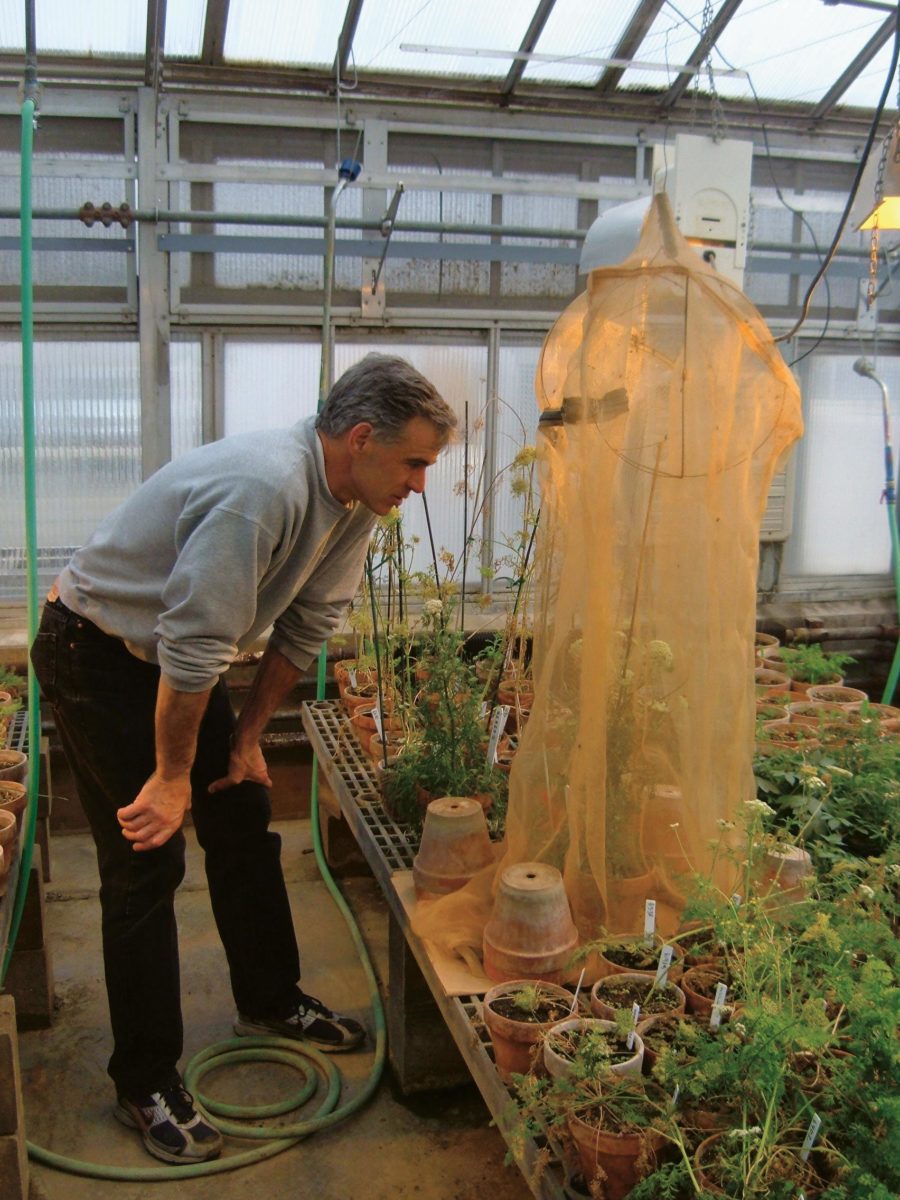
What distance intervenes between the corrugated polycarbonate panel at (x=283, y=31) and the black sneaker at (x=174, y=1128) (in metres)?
3.37

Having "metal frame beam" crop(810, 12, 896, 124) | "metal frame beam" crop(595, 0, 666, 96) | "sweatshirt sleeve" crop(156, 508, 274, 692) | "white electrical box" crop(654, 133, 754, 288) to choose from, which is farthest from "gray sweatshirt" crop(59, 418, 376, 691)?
"metal frame beam" crop(810, 12, 896, 124)

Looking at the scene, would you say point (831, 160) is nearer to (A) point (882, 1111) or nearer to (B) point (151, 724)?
(B) point (151, 724)

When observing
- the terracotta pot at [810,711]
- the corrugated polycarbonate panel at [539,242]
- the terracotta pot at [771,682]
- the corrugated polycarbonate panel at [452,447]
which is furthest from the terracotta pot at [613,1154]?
the corrugated polycarbonate panel at [539,242]

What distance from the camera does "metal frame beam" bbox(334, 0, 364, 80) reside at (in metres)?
3.66

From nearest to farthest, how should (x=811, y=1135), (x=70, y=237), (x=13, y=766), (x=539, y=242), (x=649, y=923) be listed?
(x=811, y=1135), (x=649, y=923), (x=13, y=766), (x=70, y=237), (x=539, y=242)

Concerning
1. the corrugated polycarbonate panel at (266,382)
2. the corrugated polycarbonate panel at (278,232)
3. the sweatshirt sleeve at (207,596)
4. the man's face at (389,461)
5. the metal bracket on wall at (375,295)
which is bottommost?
the sweatshirt sleeve at (207,596)

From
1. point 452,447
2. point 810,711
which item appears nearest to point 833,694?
point 810,711

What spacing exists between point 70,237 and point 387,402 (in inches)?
102

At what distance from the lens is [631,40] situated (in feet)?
13.1

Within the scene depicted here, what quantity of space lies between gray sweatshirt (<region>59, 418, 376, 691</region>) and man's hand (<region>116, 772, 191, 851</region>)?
0.77 ft

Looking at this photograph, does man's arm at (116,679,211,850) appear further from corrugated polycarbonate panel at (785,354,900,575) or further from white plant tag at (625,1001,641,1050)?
corrugated polycarbonate panel at (785,354,900,575)

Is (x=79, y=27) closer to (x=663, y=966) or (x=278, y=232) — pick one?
(x=278, y=232)

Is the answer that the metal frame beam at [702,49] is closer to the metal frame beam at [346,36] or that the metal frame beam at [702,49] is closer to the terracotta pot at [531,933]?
the metal frame beam at [346,36]

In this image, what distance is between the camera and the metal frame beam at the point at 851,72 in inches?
159
